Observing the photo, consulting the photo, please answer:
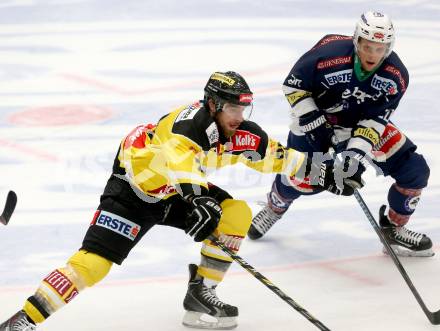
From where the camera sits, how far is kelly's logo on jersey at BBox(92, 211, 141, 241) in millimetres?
3912

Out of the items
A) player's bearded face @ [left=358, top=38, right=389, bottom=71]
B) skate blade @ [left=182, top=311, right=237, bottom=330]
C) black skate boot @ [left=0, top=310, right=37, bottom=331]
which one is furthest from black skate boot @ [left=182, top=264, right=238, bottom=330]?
player's bearded face @ [left=358, top=38, right=389, bottom=71]

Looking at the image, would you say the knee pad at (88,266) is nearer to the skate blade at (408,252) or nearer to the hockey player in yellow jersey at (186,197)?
the hockey player in yellow jersey at (186,197)

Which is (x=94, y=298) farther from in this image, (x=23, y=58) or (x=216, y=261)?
(x=23, y=58)

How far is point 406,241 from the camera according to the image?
5.07 metres

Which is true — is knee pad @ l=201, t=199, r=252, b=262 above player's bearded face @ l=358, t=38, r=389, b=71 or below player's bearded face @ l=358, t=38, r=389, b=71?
below

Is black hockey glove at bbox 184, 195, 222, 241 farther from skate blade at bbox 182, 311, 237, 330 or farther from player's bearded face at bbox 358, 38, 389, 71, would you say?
player's bearded face at bbox 358, 38, 389, 71

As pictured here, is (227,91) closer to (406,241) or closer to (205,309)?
(205,309)

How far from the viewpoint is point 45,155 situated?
6344mm

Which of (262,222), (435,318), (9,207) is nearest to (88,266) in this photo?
(9,207)

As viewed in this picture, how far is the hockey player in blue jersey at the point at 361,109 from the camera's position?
4.65 meters

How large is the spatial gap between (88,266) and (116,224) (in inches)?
9.3

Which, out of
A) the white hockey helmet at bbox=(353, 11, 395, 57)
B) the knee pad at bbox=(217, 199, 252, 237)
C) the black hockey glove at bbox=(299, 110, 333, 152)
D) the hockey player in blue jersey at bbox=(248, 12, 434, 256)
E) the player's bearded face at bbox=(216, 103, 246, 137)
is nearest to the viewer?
the player's bearded face at bbox=(216, 103, 246, 137)

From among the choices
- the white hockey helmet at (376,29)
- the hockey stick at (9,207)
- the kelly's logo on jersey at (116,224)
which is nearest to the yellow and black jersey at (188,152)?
the kelly's logo on jersey at (116,224)

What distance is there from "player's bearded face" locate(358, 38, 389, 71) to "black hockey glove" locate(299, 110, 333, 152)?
0.35 meters
